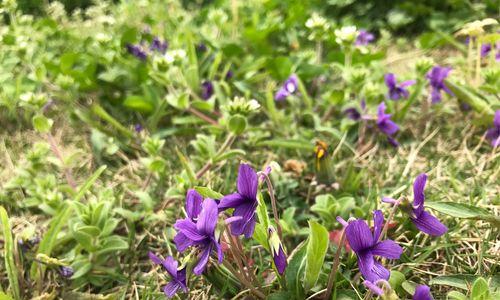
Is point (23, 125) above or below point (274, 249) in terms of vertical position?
below

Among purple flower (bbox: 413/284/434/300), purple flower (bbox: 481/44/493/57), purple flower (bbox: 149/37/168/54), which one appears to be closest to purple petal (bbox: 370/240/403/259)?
purple flower (bbox: 413/284/434/300)

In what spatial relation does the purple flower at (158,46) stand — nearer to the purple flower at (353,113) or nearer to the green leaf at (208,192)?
the purple flower at (353,113)

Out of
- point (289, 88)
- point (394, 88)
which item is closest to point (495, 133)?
point (394, 88)

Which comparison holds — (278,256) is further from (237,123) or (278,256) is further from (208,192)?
(237,123)

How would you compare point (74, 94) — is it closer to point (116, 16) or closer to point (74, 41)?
point (74, 41)

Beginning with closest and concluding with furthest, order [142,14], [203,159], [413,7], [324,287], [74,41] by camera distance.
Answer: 1. [324,287]
2. [203,159]
3. [74,41]
4. [413,7]
5. [142,14]

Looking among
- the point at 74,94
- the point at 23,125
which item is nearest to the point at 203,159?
the point at 74,94
